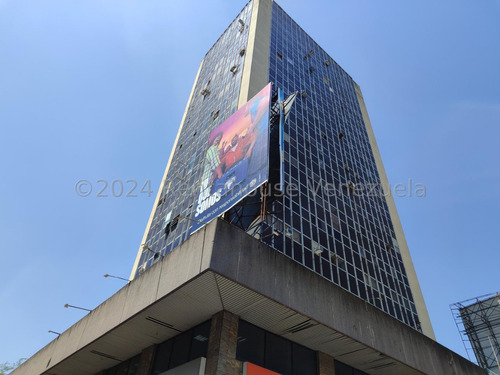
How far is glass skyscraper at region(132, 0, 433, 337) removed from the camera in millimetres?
21875

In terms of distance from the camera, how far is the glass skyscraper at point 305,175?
21875 millimetres

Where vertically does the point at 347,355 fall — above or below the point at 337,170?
below

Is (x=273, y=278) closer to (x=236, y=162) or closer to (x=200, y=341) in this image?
(x=200, y=341)

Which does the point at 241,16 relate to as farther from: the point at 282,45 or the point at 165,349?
the point at 165,349

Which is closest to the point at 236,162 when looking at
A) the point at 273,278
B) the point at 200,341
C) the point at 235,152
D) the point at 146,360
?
the point at 235,152

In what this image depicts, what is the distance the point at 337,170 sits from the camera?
99.0ft

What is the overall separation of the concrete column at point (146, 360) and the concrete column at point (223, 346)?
3.62 meters

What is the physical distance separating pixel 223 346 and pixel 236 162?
31.1 feet

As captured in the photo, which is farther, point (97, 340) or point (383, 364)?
point (383, 364)

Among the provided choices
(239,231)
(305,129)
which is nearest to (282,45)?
(305,129)

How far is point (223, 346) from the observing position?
12.2 meters

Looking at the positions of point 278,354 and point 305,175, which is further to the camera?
point 305,175

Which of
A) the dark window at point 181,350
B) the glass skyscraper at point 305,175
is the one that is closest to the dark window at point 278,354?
the dark window at point 181,350

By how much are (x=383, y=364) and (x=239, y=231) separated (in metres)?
9.13
